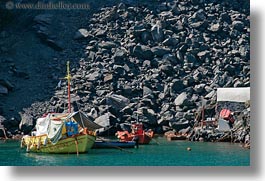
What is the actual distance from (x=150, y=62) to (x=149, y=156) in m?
11.5

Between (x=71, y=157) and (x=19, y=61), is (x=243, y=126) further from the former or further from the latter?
(x=19, y=61)

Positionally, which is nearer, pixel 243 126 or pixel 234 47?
pixel 243 126

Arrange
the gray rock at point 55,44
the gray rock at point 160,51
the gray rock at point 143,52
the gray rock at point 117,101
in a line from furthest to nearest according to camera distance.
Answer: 1. the gray rock at point 55,44
2. the gray rock at point 143,52
3. the gray rock at point 160,51
4. the gray rock at point 117,101

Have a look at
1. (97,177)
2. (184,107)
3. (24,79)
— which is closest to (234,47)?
(184,107)

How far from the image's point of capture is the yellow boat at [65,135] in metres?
24.7

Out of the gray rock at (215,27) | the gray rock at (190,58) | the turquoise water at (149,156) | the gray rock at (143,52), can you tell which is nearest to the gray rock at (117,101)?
the gray rock at (143,52)

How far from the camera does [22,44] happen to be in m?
35.6

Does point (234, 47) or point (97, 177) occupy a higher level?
point (234, 47)

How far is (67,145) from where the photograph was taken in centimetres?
2470

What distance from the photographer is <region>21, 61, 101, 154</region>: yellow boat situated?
24.7 m

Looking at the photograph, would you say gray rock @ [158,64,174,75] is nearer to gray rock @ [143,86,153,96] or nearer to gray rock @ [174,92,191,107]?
gray rock @ [143,86,153,96]

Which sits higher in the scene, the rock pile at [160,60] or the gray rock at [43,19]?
the gray rock at [43,19]

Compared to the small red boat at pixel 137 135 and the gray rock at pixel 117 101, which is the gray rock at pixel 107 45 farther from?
the small red boat at pixel 137 135

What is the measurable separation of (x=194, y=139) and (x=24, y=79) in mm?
9015
